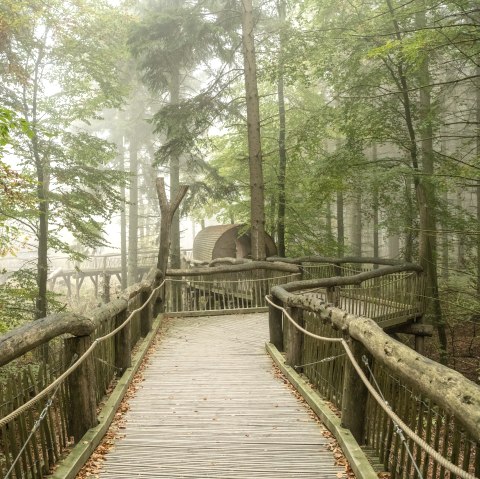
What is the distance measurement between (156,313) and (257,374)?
4.85m

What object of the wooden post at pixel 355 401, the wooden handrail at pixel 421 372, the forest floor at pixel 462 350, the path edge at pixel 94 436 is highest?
the wooden handrail at pixel 421 372

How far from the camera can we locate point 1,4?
10398mm

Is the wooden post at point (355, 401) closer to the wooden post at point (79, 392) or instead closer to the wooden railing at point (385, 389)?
the wooden railing at point (385, 389)

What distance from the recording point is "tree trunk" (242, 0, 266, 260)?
13.6m

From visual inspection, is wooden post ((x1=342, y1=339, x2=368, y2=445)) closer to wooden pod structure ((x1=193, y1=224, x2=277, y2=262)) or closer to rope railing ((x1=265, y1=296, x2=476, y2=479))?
rope railing ((x1=265, y1=296, x2=476, y2=479))

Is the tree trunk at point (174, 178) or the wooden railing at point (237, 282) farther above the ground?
the tree trunk at point (174, 178)

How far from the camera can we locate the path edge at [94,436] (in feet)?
11.1

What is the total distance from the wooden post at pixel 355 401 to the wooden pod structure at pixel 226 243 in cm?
1449

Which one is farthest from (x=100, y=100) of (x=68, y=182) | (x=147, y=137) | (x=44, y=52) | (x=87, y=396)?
(x=147, y=137)

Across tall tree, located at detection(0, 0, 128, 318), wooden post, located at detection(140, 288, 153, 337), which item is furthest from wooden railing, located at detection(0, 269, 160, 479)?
tall tree, located at detection(0, 0, 128, 318)

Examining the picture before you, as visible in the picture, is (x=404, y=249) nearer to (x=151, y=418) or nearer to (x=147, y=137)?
(x=151, y=418)

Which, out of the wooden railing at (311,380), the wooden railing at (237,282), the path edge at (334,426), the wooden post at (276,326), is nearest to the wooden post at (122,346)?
the wooden railing at (311,380)

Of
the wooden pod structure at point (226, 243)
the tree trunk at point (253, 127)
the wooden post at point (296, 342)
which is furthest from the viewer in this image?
the wooden pod structure at point (226, 243)

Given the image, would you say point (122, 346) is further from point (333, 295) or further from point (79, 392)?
point (333, 295)
